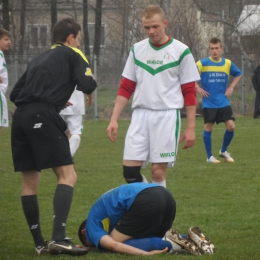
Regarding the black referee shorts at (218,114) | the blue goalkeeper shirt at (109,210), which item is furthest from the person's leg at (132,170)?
the black referee shorts at (218,114)

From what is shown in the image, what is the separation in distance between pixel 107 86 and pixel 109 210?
19755mm


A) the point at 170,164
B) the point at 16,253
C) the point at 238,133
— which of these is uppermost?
the point at 170,164

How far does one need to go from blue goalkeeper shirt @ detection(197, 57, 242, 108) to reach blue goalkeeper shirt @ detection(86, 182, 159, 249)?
6.83m

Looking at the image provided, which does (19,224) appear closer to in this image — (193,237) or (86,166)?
(193,237)

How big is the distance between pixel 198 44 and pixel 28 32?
526 inches

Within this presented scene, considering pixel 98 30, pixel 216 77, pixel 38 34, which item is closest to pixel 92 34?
pixel 38 34

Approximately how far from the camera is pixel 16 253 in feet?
18.5

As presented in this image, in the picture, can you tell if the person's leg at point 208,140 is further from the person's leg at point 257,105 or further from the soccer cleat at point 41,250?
the person's leg at point 257,105

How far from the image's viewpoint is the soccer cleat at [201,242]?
541 cm

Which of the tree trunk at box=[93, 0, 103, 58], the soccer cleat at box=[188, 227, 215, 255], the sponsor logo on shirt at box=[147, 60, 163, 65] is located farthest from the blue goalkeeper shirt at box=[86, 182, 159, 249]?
the tree trunk at box=[93, 0, 103, 58]

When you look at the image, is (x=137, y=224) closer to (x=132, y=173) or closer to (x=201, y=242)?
(x=201, y=242)

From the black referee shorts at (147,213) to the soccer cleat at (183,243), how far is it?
5.7 inches

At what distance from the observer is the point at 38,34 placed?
40.8m

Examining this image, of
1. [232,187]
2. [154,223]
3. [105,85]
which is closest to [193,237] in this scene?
[154,223]
